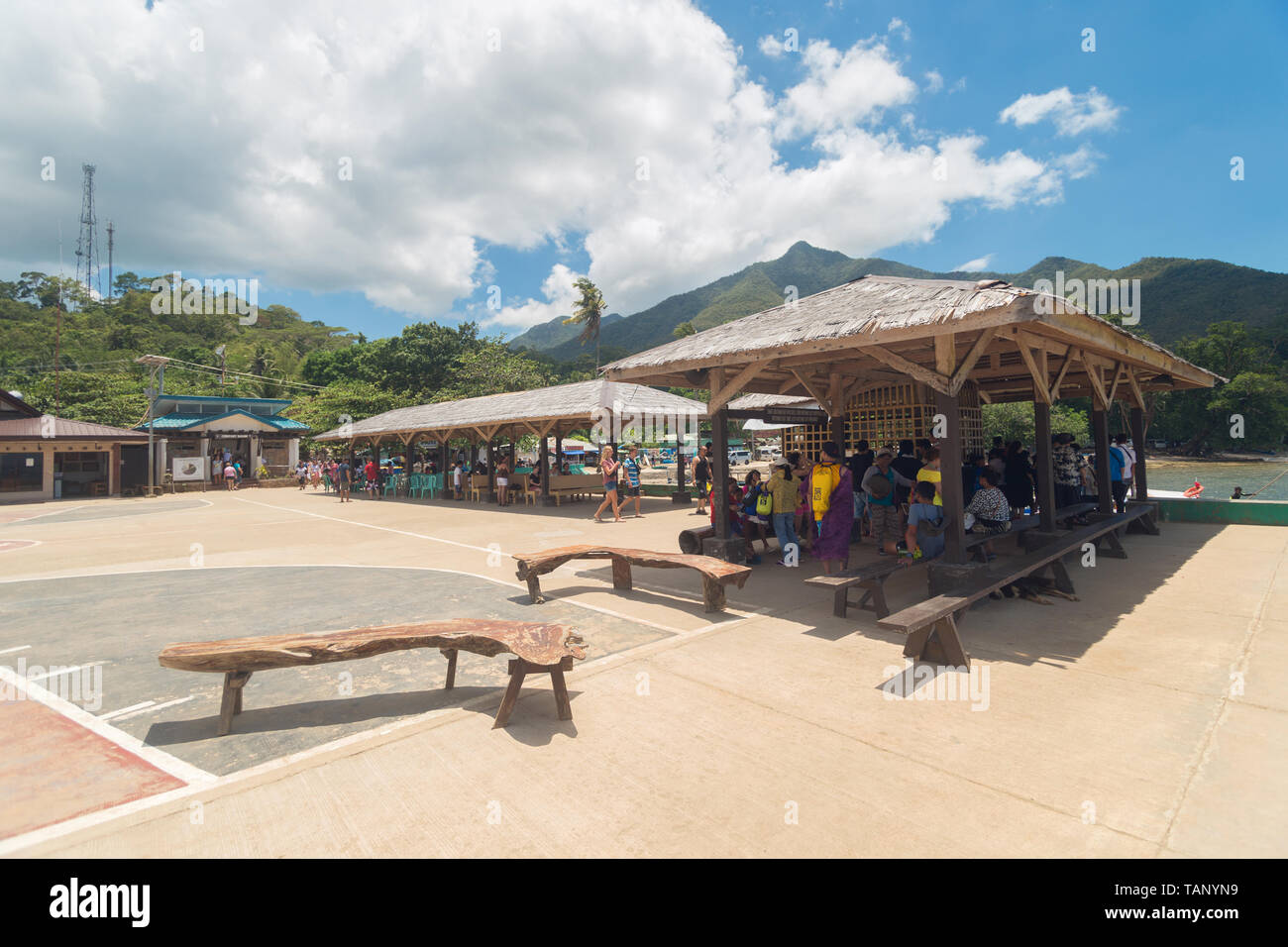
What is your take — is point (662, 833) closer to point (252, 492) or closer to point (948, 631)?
point (948, 631)

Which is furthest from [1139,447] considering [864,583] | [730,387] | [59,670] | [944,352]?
[59,670]

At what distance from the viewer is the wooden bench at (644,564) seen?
5742 mm

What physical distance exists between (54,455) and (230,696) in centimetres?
3111

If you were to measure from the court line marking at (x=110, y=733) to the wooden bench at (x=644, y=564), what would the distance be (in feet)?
11.0

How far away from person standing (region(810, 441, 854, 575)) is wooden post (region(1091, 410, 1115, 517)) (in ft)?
17.1

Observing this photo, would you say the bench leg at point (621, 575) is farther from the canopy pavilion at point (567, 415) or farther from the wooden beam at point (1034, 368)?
the canopy pavilion at point (567, 415)

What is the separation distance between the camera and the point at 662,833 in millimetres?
2479

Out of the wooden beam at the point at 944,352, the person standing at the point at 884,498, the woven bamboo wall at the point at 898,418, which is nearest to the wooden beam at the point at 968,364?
the wooden beam at the point at 944,352

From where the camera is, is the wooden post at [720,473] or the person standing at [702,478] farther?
the person standing at [702,478]

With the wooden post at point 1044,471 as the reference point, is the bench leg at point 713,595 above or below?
below

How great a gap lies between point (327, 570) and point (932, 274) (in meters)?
148

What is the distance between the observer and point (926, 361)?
839 cm

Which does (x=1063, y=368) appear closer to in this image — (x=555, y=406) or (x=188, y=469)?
(x=555, y=406)

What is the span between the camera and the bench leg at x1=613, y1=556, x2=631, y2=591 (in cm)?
696
